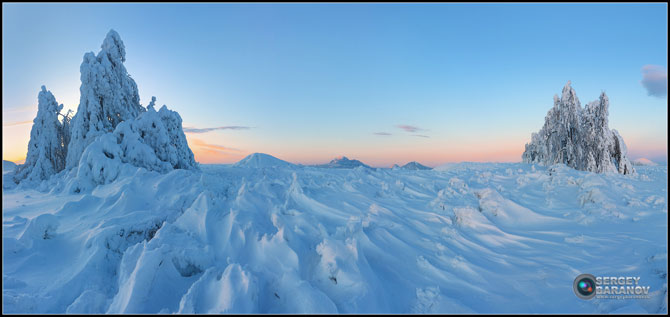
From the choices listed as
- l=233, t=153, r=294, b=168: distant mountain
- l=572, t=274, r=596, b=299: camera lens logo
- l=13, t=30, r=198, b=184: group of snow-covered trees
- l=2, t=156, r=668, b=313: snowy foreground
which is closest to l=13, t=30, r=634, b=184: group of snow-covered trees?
l=13, t=30, r=198, b=184: group of snow-covered trees

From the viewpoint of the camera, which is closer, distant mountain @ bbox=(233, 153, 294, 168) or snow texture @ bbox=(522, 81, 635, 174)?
snow texture @ bbox=(522, 81, 635, 174)

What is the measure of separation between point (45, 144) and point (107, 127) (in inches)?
155

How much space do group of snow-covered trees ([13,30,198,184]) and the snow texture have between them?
28156mm

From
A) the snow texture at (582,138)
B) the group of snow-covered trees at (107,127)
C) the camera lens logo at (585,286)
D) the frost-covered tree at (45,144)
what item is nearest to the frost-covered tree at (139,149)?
the group of snow-covered trees at (107,127)

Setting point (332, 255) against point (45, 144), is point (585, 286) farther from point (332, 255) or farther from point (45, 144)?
point (45, 144)

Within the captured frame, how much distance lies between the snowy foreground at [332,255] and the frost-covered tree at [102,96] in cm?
943

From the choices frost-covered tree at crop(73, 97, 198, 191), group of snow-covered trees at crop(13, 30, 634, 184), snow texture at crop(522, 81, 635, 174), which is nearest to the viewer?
frost-covered tree at crop(73, 97, 198, 191)

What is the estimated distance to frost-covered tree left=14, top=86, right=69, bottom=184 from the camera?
15.3m

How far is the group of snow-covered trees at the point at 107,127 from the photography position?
12202mm

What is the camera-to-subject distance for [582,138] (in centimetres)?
2220

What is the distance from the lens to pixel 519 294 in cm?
322

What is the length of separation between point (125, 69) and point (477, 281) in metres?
21.4

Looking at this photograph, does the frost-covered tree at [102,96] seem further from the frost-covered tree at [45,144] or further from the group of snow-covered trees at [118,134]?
the frost-covered tree at [45,144]

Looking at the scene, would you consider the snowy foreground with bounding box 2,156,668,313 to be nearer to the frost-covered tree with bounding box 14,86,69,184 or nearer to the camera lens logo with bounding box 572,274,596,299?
the camera lens logo with bounding box 572,274,596,299
